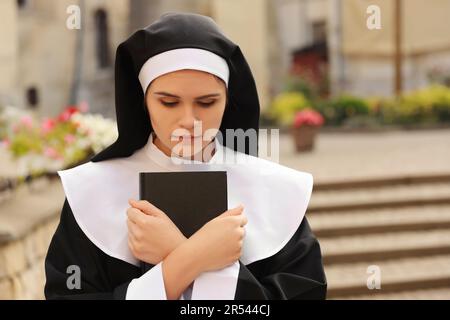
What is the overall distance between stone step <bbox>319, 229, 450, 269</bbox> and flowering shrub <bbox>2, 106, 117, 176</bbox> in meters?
2.16

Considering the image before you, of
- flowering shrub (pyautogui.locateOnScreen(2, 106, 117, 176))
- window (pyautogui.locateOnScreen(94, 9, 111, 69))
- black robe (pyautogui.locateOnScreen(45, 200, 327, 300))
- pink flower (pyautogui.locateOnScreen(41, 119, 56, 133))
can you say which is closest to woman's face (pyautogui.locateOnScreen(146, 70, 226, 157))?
A: black robe (pyautogui.locateOnScreen(45, 200, 327, 300))

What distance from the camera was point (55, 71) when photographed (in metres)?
16.0

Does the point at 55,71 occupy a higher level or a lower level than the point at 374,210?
higher

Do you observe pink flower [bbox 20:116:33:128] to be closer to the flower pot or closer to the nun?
the nun

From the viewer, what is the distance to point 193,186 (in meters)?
1.77

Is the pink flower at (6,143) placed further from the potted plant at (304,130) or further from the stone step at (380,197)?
the potted plant at (304,130)

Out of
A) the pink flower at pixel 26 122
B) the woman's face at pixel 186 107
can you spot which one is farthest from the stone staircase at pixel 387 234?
the woman's face at pixel 186 107

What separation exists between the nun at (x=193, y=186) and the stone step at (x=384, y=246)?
4161mm

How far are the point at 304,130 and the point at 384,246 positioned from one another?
428 centimetres

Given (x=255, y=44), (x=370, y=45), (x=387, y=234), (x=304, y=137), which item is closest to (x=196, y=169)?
(x=387, y=234)
